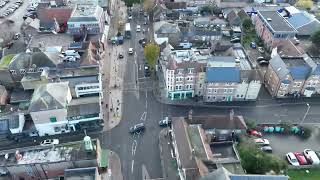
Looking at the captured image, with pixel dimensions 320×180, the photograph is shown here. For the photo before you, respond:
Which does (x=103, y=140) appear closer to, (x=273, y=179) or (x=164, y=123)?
→ (x=164, y=123)

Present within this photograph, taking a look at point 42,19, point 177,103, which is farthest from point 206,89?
point 42,19

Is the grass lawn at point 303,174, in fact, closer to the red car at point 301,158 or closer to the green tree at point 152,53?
the red car at point 301,158

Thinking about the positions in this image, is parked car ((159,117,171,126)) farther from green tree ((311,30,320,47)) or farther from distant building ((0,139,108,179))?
green tree ((311,30,320,47))

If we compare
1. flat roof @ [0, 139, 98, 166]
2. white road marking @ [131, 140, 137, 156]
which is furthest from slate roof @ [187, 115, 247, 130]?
flat roof @ [0, 139, 98, 166]

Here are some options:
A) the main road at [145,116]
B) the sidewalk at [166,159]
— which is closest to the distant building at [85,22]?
the main road at [145,116]

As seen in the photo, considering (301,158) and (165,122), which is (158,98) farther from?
(301,158)

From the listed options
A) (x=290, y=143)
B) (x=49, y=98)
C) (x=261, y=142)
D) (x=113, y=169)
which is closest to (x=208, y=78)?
(x=261, y=142)
